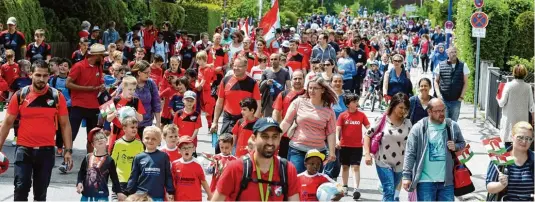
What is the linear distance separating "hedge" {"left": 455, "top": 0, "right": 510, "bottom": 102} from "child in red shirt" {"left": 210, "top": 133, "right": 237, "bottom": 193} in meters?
15.7

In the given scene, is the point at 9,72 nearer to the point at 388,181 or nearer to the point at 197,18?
the point at 388,181

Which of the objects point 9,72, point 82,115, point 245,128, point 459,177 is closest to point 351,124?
point 245,128

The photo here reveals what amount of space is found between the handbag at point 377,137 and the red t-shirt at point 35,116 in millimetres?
3166

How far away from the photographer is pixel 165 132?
10422 mm

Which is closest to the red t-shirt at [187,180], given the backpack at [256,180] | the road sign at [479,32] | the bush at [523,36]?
the backpack at [256,180]

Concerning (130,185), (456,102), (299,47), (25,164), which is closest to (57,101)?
(25,164)

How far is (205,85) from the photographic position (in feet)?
57.1

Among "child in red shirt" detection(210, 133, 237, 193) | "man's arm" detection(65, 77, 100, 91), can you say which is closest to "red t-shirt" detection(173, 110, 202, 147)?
"man's arm" detection(65, 77, 100, 91)

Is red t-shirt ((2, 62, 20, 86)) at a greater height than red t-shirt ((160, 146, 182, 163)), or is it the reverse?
red t-shirt ((2, 62, 20, 86))

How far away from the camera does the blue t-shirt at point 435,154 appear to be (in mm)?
9586

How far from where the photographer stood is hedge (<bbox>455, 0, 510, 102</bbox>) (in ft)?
83.5

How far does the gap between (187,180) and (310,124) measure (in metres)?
1.63

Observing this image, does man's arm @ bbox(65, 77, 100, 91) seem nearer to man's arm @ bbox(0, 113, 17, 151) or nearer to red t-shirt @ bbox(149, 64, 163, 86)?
red t-shirt @ bbox(149, 64, 163, 86)

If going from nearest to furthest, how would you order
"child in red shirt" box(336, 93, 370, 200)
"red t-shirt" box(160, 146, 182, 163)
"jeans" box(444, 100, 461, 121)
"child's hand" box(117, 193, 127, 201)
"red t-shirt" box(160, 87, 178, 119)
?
"child's hand" box(117, 193, 127, 201)
"red t-shirt" box(160, 146, 182, 163)
"child in red shirt" box(336, 93, 370, 200)
"red t-shirt" box(160, 87, 178, 119)
"jeans" box(444, 100, 461, 121)
